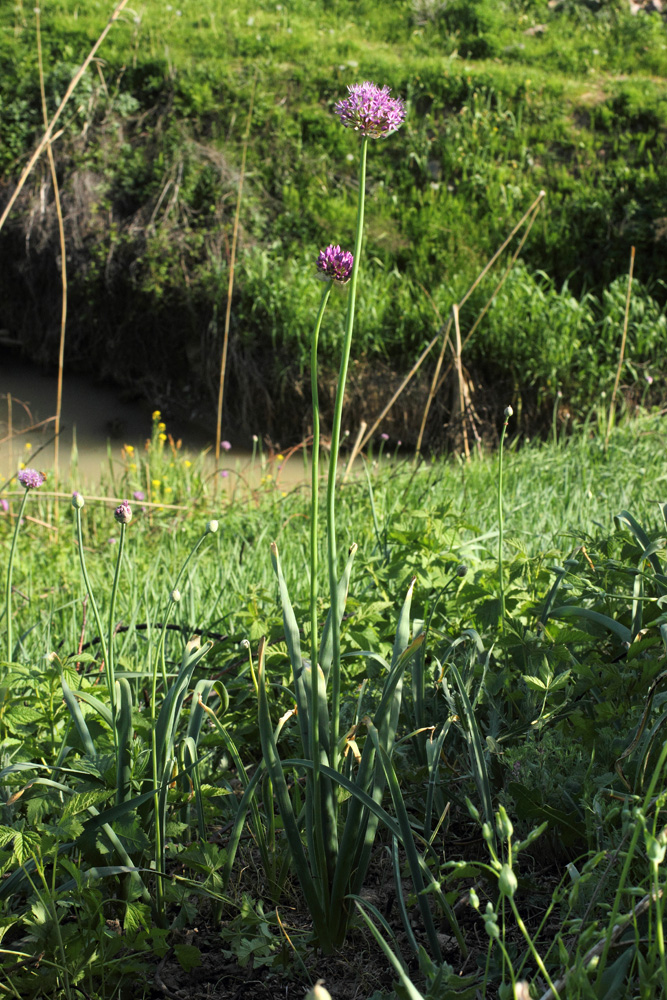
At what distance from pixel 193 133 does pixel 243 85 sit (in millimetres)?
918

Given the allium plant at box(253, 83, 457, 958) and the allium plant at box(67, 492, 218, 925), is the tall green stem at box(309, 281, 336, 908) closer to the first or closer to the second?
the allium plant at box(253, 83, 457, 958)

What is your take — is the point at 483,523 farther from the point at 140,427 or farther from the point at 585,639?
the point at 140,427

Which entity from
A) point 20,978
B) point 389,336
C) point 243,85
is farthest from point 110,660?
point 243,85

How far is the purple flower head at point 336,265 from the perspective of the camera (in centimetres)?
86

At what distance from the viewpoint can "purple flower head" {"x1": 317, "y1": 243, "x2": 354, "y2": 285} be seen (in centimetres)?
86

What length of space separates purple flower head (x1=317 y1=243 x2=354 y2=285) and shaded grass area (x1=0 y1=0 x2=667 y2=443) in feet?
15.5

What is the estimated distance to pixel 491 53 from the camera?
8914 millimetres

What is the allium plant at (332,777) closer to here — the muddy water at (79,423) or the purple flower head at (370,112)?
the purple flower head at (370,112)

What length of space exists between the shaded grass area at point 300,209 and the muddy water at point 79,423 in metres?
0.25

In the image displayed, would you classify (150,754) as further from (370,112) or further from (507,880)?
(370,112)

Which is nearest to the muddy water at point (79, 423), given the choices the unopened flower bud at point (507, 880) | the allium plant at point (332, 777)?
the allium plant at point (332, 777)

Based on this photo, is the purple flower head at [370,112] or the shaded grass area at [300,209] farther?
the shaded grass area at [300,209]

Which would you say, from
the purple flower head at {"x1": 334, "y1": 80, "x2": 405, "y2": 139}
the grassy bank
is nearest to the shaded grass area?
the grassy bank

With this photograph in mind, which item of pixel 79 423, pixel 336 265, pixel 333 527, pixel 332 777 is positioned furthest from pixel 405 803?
pixel 79 423
